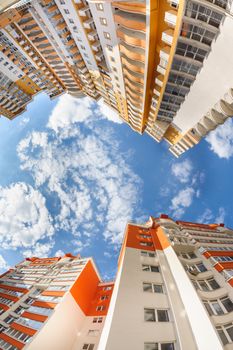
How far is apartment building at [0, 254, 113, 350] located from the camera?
21.1m

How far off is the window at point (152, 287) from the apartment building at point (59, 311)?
12.3 metres

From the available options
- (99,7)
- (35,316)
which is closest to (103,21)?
(99,7)

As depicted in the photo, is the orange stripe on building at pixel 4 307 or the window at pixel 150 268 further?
the orange stripe on building at pixel 4 307

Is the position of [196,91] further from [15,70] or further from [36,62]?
[15,70]

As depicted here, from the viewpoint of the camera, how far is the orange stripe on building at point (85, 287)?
2672cm

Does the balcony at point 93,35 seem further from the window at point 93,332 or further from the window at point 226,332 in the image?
the window at point 93,332

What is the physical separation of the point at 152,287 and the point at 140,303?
8.66 feet

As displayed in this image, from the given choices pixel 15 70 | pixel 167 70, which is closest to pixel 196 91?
pixel 167 70

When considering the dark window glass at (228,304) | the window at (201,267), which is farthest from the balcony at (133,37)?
the dark window glass at (228,304)

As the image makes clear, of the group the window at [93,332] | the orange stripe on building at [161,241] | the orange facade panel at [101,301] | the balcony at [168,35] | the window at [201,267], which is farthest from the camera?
the orange facade panel at [101,301]

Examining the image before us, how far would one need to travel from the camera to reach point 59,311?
75.2ft

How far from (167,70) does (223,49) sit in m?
5.97

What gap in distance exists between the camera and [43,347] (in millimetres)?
19203

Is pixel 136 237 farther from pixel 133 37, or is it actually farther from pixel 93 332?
pixel 133 37
